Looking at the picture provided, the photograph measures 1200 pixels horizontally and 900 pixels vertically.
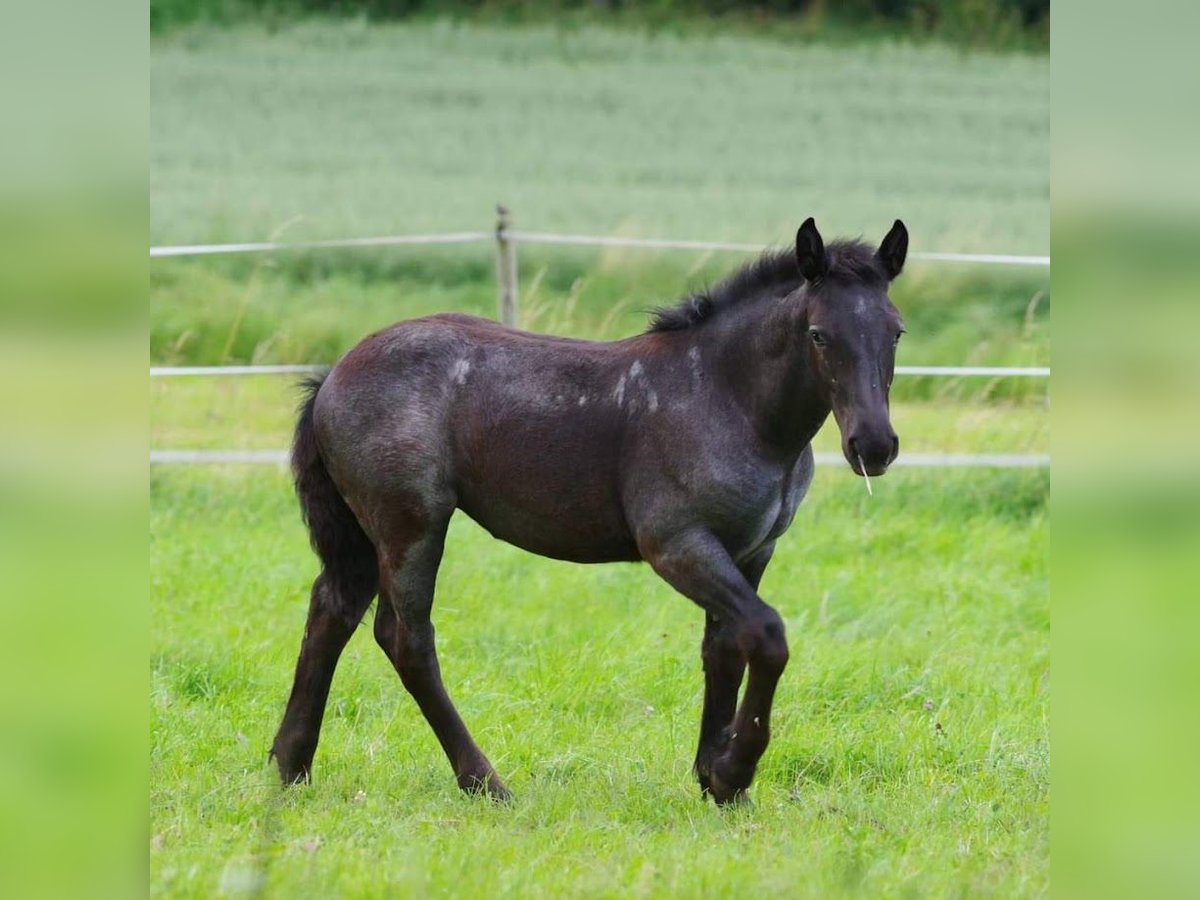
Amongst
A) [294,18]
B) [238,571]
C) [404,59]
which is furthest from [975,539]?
[294,18]

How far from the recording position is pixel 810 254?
13.9 feet

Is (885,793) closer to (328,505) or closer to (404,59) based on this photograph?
(328,505)

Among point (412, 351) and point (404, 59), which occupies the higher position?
point (404, 59)

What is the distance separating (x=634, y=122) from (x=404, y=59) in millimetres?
5264

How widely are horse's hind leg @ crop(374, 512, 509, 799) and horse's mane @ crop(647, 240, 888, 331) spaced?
0.98 metres

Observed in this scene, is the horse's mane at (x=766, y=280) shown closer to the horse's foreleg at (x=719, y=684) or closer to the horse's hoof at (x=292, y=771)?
the horse's foreleg at (x=719, y=684)

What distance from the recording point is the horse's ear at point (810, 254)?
4203mm

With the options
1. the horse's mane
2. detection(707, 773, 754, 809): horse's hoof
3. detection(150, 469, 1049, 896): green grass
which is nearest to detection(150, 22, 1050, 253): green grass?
detection(150, 469, 1049, 896): green grass

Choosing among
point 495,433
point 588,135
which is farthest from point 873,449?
point 588,135

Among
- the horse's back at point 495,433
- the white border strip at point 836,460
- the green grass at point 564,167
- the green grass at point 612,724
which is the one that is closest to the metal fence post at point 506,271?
the green grass at point 564,167

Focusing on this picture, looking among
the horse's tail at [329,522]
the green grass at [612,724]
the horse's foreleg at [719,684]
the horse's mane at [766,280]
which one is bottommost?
the green grass at [612,724]

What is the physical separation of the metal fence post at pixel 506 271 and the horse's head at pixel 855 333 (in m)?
5.92
